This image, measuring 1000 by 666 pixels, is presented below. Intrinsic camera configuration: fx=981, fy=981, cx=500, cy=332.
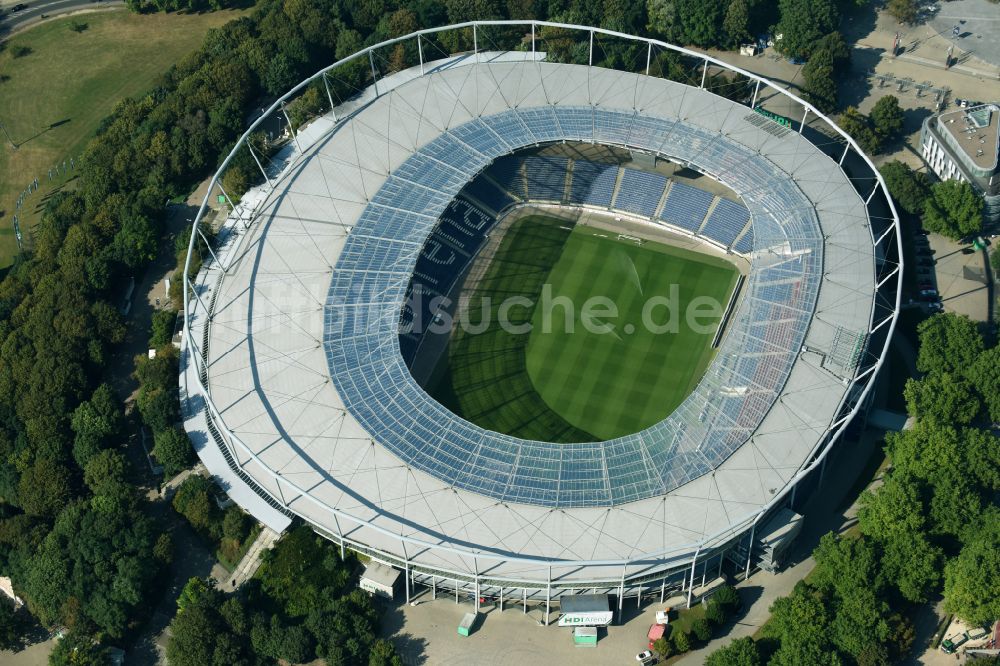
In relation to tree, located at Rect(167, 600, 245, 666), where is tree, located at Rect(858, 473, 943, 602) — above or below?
above

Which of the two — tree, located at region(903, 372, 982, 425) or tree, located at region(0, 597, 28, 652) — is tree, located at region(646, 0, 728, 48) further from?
tree, located at region(0, 597, 28, 652)

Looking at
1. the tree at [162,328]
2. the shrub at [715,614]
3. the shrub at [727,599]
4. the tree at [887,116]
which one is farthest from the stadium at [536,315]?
the tree at [887,116]

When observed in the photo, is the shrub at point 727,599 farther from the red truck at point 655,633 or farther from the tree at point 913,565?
the tree at point 913,565

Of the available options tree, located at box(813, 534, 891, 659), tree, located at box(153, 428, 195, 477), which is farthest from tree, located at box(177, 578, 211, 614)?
tree, located at box(813, 534, 891, 659)

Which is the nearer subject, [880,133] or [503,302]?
[503,302]

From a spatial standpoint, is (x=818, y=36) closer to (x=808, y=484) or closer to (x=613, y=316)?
(x=613, y=316)

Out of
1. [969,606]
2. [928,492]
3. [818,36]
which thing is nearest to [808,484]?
[928,492]
